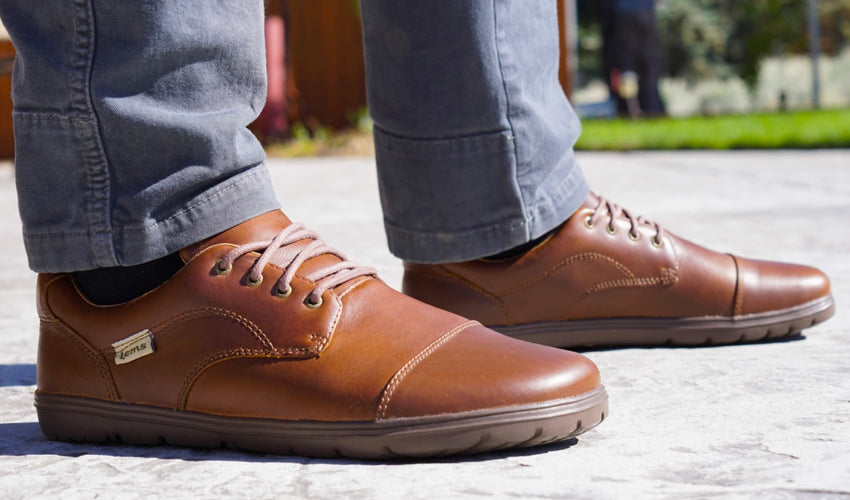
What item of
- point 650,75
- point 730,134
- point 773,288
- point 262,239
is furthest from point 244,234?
point 650,75

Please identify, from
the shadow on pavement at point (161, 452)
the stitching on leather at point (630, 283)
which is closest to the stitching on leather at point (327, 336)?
the shadow on pavement at point (161, 452)

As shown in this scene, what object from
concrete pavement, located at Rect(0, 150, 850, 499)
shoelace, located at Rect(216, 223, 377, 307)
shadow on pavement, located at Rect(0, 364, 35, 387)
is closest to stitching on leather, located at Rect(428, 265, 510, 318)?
concrete pavement, located at Rect(0, 150, 850, 499)

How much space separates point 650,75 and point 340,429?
13.9 meters

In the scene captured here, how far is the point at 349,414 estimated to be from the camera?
1041 millimetres

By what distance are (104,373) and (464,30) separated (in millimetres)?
658

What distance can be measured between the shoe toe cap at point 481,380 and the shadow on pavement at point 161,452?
0.19 ft

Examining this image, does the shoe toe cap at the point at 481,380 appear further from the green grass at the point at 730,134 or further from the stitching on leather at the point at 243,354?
the green grass at the point at 730,134

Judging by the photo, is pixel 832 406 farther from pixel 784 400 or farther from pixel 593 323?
pixel 593 323

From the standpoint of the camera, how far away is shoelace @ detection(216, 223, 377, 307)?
109 centimetres

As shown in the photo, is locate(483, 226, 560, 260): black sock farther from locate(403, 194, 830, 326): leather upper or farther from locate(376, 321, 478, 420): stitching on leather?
locate(376, 321, 478, 420): stitching on leather

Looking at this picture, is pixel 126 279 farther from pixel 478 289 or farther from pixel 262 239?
pixel 478 289

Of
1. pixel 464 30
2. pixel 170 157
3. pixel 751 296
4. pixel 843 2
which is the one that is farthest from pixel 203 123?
pixel 843 2

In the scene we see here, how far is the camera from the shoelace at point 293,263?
42.8 inches

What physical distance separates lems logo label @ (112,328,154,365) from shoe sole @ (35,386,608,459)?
0.19ft
